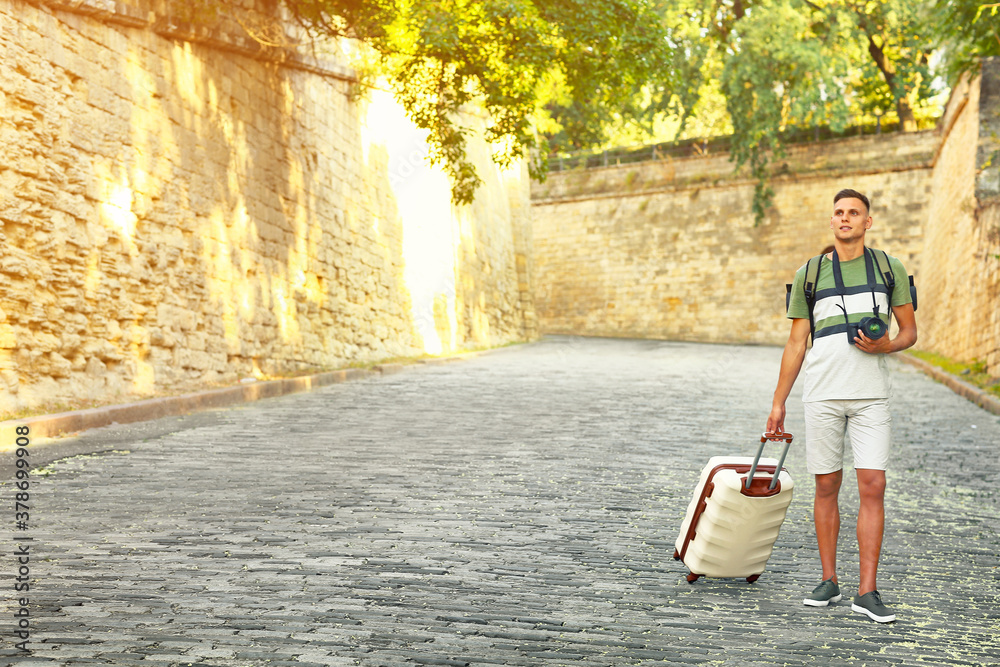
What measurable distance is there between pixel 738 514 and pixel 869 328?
90 centimetres

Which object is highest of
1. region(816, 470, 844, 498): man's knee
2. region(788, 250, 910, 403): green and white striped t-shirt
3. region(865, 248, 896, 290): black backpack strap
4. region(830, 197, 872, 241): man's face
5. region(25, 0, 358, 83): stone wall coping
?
region(25, 0, 358, 83): stone wall coping

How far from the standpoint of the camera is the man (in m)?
3.40

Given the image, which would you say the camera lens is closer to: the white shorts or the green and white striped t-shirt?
the green and white striped t-shirt

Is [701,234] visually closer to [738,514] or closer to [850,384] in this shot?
[850,384]

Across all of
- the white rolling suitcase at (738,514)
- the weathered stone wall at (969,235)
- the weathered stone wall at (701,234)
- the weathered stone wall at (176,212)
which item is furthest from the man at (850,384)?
the weathered stone wall at (701,234)

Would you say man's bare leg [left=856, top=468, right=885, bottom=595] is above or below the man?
below

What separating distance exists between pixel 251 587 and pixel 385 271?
41.3 ft

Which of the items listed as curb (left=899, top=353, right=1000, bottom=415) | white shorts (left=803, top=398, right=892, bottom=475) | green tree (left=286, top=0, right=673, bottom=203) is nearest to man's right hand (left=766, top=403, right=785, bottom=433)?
white shorts (left=803, top=398, right=892, bottom=475)

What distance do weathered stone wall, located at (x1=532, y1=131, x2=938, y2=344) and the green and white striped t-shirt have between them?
22069 millimetres

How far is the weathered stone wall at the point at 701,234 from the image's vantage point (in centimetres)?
2419

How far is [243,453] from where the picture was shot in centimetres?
630

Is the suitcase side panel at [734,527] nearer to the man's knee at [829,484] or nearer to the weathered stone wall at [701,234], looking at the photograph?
the man's knee at [829,484]

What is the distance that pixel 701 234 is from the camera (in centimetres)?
2739

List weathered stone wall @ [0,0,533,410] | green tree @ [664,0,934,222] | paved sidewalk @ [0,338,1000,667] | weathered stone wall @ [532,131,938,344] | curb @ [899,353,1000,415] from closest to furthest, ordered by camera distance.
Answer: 1. paved sidewalk @ [0,338,1000,667]
2. weathered stone wall @ [0,0,533,410]
3. curb @ [899,353,1000,415]
4. green tree @ [664,0,934,222]
5. weathered stone wall @ [532,131,938,344]
